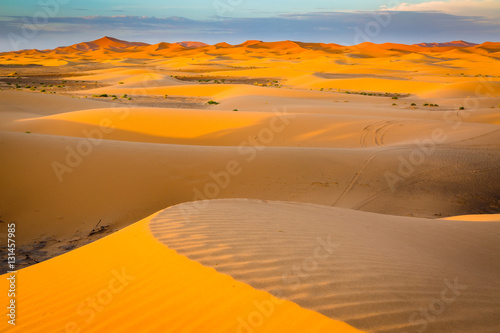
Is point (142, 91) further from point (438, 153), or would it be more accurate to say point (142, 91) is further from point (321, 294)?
point (321, 294)

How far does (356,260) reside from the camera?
379 centimetres

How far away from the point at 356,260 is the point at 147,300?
195cm

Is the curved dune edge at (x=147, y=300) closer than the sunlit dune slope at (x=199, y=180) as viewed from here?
Yes

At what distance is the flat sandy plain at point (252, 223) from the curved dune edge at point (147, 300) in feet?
0.05

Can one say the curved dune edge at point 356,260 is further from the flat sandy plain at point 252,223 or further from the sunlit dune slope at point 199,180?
the sunlit dune slope at point 199,180

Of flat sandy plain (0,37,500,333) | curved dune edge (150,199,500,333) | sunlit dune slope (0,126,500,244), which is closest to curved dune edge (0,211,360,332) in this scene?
flat sandy plain (0,37,500,333)

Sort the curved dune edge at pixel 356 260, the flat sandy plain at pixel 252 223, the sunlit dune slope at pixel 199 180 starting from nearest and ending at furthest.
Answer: the curved dune edge at pixel 356 260 < the flat sandy plain at pixel 252 223 < the sunlit dune slope at pixel 199 180

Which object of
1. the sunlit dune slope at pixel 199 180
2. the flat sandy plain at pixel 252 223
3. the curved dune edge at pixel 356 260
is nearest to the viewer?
the curved dune edge at pixel 356 260

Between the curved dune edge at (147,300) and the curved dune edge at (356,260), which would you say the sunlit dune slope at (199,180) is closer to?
the curved dune edge at (356,260)

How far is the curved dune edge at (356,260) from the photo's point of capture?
9.26ft

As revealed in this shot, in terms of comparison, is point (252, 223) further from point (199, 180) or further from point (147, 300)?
point (199, 180)

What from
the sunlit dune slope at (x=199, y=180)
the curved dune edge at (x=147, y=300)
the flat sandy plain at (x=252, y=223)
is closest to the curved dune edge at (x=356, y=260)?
the flat sandy plain at (x=252, y=223)

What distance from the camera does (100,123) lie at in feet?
55.1

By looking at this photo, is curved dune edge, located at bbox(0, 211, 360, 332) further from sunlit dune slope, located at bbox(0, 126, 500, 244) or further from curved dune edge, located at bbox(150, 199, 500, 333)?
sunlit dune slope, located at bbox(0, 126, 500, 244)
